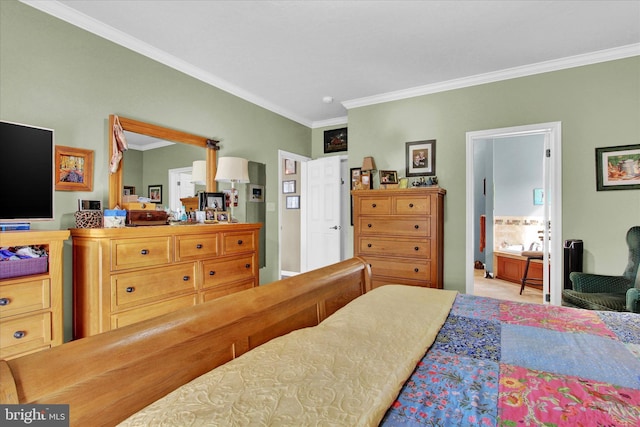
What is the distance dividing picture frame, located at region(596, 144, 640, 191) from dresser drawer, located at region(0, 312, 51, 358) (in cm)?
465

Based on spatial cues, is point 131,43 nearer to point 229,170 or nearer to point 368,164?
point 229,170

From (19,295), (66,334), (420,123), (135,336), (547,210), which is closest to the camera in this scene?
(135,336)

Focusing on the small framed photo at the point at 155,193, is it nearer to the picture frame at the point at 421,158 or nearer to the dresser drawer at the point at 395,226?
the dresser drawer at the point at 395,226

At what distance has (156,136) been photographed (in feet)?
9.70

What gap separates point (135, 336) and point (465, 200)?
3659mm

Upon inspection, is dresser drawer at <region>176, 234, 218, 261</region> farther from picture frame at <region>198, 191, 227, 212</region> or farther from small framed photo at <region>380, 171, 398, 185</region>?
small framed photo at <region>380, 171, 398, 185</region>

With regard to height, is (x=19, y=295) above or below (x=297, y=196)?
below

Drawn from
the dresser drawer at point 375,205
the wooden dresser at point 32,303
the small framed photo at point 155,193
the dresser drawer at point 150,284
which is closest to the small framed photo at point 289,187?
the dresser drawer at point 375,205

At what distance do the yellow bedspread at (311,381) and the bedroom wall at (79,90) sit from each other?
2151mm

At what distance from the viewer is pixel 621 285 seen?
2.68m

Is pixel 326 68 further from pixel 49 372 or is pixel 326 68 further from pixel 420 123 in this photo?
pixel 49 372

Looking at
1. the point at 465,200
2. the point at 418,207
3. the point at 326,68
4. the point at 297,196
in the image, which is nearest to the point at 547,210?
the point at 465,200

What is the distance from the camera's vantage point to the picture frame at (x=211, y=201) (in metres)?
3.34

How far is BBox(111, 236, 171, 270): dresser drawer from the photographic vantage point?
7.14ft
